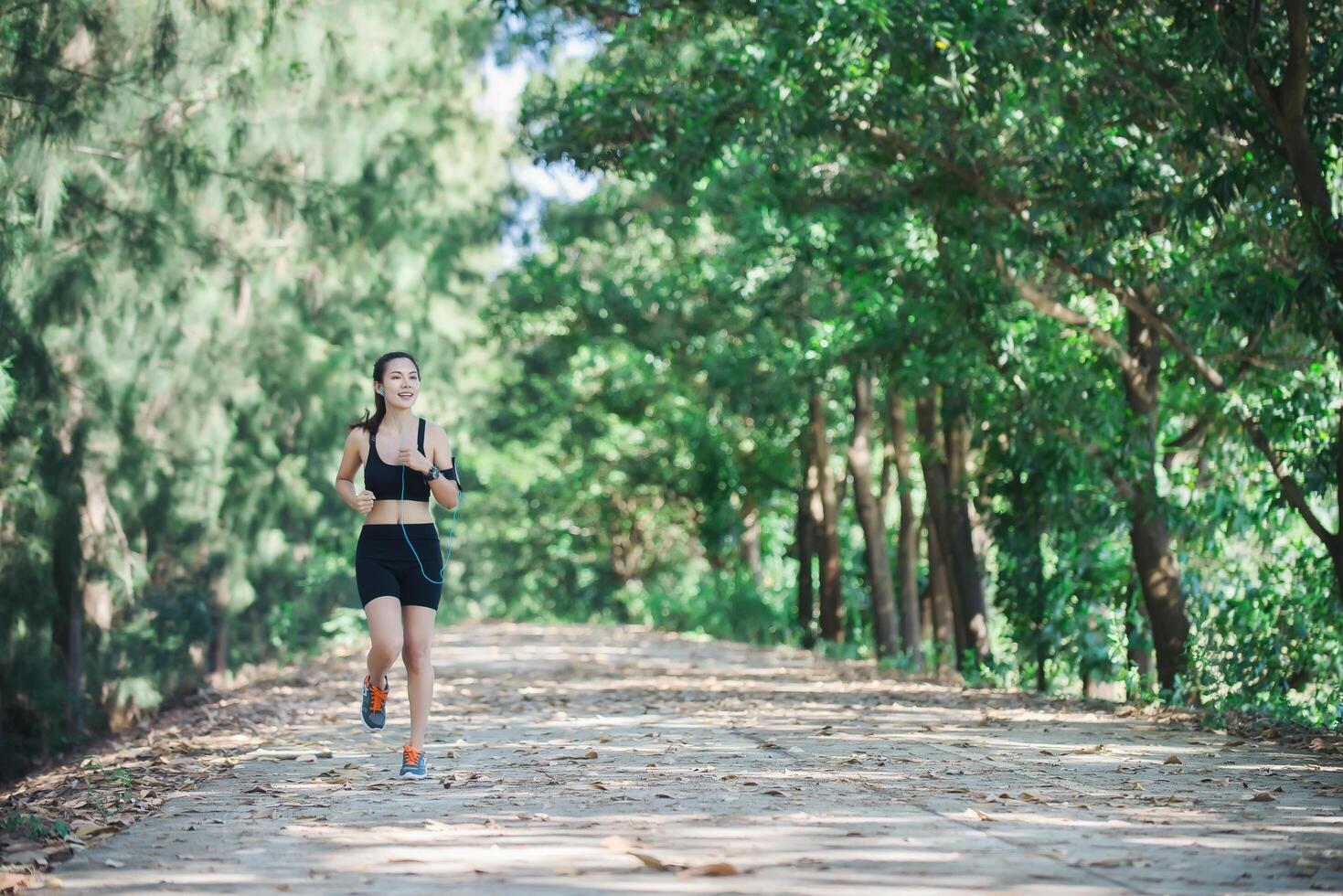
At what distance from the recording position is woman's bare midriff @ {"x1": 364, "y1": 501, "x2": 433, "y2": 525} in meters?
7.59

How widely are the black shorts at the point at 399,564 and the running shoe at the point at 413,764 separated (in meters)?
0.76

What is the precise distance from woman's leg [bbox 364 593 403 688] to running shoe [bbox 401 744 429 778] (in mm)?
502

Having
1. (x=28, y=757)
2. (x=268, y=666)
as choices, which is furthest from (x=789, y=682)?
(x=268, y=666)

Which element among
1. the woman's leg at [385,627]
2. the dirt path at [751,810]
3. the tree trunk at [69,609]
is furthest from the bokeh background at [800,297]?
the woman's leg at [385,627]

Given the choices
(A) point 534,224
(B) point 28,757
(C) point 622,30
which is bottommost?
(B) point 28,757

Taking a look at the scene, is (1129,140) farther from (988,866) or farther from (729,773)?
(988,866)

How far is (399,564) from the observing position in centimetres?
757

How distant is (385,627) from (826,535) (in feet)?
56.6

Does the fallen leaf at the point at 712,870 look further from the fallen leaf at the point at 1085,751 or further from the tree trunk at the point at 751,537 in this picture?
the tree trunk at the point at 751,537

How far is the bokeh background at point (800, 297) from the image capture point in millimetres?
11312

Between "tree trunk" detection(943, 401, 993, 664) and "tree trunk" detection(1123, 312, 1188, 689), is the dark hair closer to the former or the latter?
"tree trunk" detection(1123, 312, 1188, 689)

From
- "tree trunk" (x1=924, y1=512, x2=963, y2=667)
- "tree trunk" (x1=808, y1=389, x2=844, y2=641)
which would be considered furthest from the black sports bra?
"tree trunk" (x1=924, y1=512, x2=963, y2=667)

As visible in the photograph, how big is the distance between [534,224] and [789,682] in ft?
56.6

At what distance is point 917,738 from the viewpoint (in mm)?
9359
